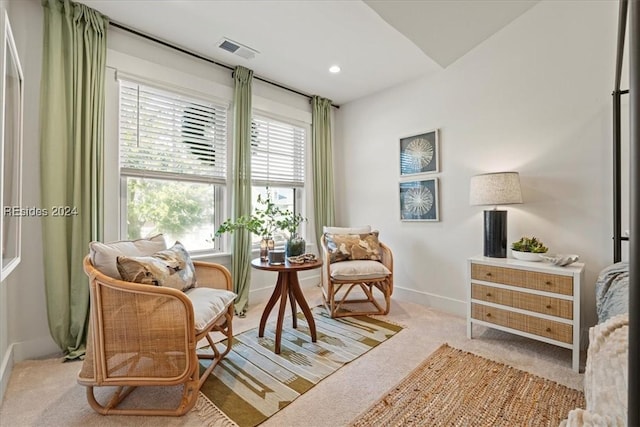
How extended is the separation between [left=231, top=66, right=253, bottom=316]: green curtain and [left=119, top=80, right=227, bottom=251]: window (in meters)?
0.14

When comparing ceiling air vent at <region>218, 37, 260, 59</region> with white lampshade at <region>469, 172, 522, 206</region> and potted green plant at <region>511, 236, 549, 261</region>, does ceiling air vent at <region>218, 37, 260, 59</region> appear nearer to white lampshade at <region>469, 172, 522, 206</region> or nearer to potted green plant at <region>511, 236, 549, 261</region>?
white lampshade at <region>469, 172, 522, 206</region>

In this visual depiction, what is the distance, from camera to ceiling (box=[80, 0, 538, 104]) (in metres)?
2.28

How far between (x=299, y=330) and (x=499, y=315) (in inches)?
63.3

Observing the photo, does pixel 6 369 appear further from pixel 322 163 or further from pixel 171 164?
pixel 322 163

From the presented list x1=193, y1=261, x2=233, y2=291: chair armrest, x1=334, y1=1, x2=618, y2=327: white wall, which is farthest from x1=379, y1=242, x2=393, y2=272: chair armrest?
x1=193, y1=261, x2=233, y2=291: chair armrest

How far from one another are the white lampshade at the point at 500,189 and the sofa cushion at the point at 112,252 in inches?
101

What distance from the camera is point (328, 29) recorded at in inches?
99.3

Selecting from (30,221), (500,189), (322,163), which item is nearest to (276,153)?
(322,163)

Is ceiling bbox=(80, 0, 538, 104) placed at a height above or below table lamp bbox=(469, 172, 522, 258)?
above

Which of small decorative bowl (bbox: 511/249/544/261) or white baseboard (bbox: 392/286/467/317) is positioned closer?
small decorative bowl (bbox: 511/249/544/261)

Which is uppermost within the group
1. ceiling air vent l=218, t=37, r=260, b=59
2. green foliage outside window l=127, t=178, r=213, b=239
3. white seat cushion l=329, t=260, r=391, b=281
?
ceiling air vent l=218, t=37, r=260, b=59

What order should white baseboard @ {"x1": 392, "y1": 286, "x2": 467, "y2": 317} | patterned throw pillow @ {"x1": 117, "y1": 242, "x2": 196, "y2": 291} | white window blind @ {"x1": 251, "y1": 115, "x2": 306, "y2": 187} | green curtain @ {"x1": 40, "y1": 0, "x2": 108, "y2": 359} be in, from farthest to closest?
white window blind @ {"x1": 251, "y1": 115, "x2": 306, "y2": 187}, white baseboard @ {"x1": 392, "y1": 286, "x2": 467, "y2": 317}, green curtain @ {"x1": 40, "y1": 0, "x2": 108, "y2": 359}, patterned throw pillow @ {"x1": 117, "y1": 242, "x2": 196, "y2": 291}

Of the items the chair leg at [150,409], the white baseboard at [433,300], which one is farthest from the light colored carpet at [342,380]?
the white baseboard at [433,300]

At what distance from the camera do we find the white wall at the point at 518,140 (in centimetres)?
228
